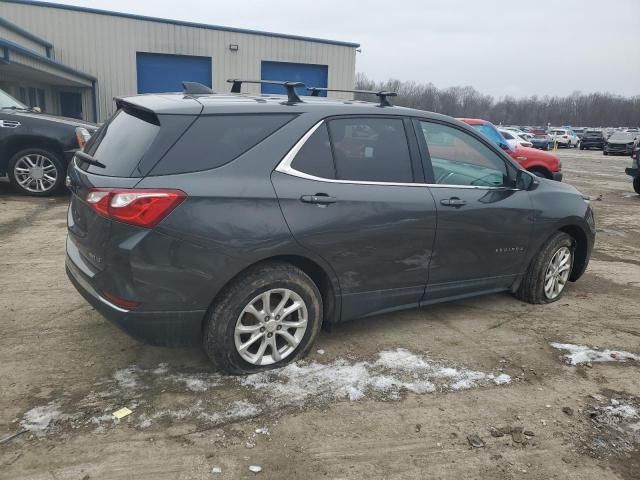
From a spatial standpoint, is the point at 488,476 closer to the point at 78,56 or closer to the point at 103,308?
the point at 103,308

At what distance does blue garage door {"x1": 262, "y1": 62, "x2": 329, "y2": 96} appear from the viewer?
76.5ft

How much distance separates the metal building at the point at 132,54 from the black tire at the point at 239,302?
15944 mm

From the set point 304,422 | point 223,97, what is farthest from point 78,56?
point 304,422

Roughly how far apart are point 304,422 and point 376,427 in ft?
1.31

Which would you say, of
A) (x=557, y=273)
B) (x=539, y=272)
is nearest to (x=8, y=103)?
(x=539, y=272)

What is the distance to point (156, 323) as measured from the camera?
10.2 ft

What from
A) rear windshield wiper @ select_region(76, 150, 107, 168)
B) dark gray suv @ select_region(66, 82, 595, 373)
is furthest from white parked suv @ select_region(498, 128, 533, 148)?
rear windshield wiper @ select_region(76, 150, 107, 168)

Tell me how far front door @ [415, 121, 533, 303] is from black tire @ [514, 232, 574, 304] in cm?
24

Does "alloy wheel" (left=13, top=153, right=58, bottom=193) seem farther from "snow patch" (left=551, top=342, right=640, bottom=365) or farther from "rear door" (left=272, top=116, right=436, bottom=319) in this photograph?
"snow patch" (left=551, top=342, right=640, bottom=365)

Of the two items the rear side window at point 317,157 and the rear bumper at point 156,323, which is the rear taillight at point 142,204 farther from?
A: the rear side window at point 317,157

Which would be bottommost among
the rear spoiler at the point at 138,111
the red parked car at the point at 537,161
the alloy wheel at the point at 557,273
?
the alloy wheel at the point at 557,273

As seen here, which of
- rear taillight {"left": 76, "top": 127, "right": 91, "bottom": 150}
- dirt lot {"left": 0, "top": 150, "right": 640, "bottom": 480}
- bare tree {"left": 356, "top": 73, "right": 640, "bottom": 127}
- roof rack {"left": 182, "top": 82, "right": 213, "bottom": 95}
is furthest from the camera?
bare tree {"left": 356, "top": 73, "right": 640, "bottom": 127}

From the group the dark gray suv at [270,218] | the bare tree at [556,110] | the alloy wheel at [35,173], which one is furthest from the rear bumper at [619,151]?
the bare tree at [556,110]

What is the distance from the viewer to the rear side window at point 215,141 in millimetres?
3098
